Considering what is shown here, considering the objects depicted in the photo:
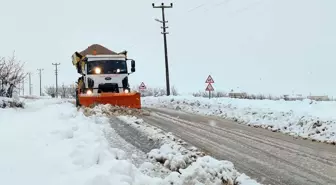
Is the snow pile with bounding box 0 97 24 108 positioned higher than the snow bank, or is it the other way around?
the snow pile with bounding box 0 97 24 108

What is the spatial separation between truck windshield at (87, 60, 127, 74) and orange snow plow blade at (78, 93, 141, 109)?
2.07 meters

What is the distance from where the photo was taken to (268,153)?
8328mm

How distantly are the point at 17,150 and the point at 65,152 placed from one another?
2.42 ft

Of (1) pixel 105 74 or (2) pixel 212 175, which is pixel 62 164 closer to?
(2) pixel 212 175

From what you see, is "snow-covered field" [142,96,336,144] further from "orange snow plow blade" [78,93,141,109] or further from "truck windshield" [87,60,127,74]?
"truck windshield" [87,60,127,74]

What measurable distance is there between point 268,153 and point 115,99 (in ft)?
37.0

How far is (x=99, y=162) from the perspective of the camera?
5.46 meters

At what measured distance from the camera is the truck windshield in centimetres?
2036

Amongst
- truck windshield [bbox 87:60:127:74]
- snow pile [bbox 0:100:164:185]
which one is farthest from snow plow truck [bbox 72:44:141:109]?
snow pile [bbox 0:100:164:185]

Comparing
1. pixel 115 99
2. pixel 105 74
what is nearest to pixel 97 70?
pixel 105 74

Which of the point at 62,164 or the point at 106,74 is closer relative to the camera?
the point at 62,164

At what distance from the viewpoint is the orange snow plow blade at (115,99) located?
Answer: 60.4 ft

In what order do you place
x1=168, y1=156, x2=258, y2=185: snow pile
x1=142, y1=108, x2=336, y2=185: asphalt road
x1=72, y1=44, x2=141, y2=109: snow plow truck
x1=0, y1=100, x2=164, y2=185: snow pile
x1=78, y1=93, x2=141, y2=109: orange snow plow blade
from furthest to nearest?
x1=72, y1=44, x2=141, y2=109: snow plow truck, x1=78, y1=93, x2=141, y2=109: orange snow plow blade, x1=142, y1=108, x2=336, y2=185: asphalt road, x1=168, y1=156, x2=258, y2=185: snow pile, x1=0, y1=100, x2=164, y2=185: snow pile

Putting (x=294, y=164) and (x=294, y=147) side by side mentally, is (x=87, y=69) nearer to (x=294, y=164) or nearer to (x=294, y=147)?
(x=294, y=147)
